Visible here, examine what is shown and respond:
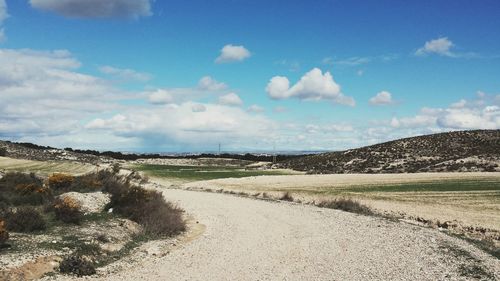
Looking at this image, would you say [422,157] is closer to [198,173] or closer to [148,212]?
→ [198,173]

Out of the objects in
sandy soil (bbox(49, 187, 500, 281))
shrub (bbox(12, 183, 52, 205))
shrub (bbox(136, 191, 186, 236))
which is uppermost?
shrub (bbox(12, 183, 52, 205))

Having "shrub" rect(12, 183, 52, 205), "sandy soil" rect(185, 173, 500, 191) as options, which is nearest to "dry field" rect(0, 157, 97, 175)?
"sandy soil" rect(185, 173, 500, 191)

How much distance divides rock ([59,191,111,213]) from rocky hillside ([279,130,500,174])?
6673 centimetres

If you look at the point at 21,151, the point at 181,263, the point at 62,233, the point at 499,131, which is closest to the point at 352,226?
the point at 181,263

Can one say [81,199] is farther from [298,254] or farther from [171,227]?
[298,254]

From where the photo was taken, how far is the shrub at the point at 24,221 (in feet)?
63.5

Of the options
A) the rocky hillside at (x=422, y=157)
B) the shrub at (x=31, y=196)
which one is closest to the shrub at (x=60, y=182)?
the shrub at (x=31, y=196)

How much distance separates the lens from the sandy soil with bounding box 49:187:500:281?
52.3 feet

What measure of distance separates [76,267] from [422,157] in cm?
10089

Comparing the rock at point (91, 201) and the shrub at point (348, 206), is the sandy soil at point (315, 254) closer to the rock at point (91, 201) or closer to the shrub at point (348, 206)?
the shrub at point (348, 206)

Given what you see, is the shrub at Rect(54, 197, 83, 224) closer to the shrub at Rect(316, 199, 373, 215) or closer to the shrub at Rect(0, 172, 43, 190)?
the shrub at Rect(0, 172, 43, 190)

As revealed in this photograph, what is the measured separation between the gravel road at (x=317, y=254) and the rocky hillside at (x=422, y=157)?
208 ft

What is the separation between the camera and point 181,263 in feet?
57.1

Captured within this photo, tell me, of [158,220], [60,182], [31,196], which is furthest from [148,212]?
[60,182]
